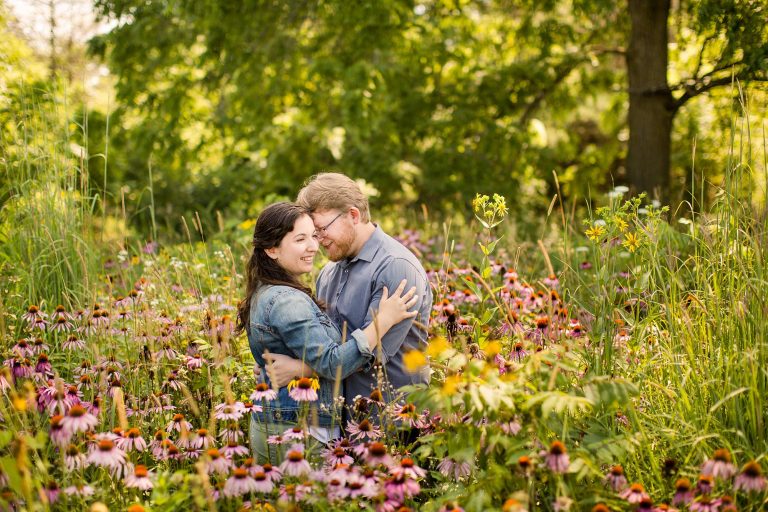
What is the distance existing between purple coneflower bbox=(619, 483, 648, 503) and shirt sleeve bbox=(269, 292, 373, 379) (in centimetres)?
108

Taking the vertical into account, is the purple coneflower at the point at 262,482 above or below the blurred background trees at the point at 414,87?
below

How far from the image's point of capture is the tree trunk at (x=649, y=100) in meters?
6.87

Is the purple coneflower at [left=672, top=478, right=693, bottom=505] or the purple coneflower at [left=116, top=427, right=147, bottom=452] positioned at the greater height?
the purple coneflower at [left=116, top=427, right=147, bottom=452]

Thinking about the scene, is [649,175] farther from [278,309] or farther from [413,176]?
[278,309]

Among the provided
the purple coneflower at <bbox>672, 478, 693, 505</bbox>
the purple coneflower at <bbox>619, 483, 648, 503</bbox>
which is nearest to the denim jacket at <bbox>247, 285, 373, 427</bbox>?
the purple coneflower at <bbox>619, 483, 648, 503</bbox>

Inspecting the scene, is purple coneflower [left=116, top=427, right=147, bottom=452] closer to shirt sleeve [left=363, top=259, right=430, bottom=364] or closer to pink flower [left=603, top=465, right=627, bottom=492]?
shirt sleeve [left=363, top=259, right=430, bottom=364]

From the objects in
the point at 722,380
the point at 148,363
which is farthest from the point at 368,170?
the point at 722,380

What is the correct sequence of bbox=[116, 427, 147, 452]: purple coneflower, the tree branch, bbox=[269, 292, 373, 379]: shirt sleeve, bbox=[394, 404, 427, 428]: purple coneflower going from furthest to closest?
the tree branch, bbox=[269, 292, 373, 379]: shirt sleeve, bbox=[394, 404, 427, 428]: purple coneflower, bbox=[116, 427, 147, 452]: purple coneflower

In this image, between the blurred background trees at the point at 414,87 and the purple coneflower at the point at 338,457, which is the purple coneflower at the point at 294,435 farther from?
the blurred background trees at the point at 414,87

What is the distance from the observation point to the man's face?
10.4 ft

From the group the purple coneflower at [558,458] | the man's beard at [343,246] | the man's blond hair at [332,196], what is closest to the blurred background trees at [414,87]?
the man's blond hair at [332,196]

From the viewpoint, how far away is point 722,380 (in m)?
2.44

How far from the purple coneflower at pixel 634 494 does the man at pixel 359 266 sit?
112 centimetres

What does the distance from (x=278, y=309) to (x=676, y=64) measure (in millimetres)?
8264
